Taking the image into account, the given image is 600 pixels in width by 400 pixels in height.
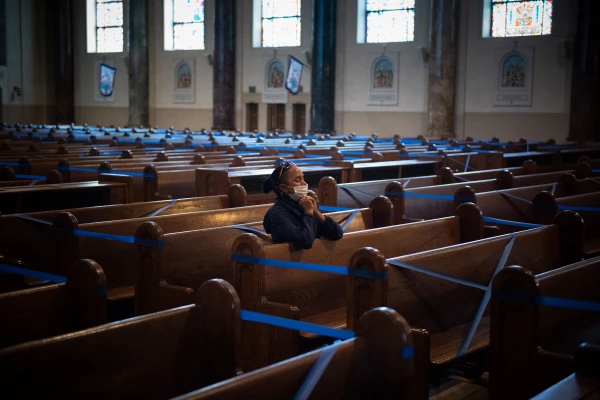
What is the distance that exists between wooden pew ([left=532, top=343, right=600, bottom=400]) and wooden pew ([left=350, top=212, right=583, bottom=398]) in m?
0.87

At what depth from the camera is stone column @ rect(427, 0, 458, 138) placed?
20234 mm

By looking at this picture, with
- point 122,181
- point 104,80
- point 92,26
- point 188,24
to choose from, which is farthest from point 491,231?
point 92,26

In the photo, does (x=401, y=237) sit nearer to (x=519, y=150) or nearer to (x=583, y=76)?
(x=519, y=150)

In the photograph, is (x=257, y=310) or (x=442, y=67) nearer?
(x=257, y=310)

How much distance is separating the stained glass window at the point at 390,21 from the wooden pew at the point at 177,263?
18.6 meters

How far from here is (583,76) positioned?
59.9 feet

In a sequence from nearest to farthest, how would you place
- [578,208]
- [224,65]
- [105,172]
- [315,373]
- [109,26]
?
[315,373], [578,208], [105,172], [224,65], [109,26]

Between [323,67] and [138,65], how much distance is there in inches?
293

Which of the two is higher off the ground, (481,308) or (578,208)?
(578,208)

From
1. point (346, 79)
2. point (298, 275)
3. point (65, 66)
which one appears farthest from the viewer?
point (65, 66)

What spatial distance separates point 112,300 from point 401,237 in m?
1.85

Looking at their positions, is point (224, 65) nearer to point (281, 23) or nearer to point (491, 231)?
point (281, 23)

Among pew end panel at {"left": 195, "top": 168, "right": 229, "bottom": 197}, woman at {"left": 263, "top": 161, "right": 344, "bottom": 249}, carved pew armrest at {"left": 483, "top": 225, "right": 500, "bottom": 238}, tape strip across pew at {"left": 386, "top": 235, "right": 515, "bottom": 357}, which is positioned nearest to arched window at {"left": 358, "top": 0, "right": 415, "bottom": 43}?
pew end panel at {"left": 195, "top": 168, "right": 229, "bottom": 197}

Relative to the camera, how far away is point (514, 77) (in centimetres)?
2058
